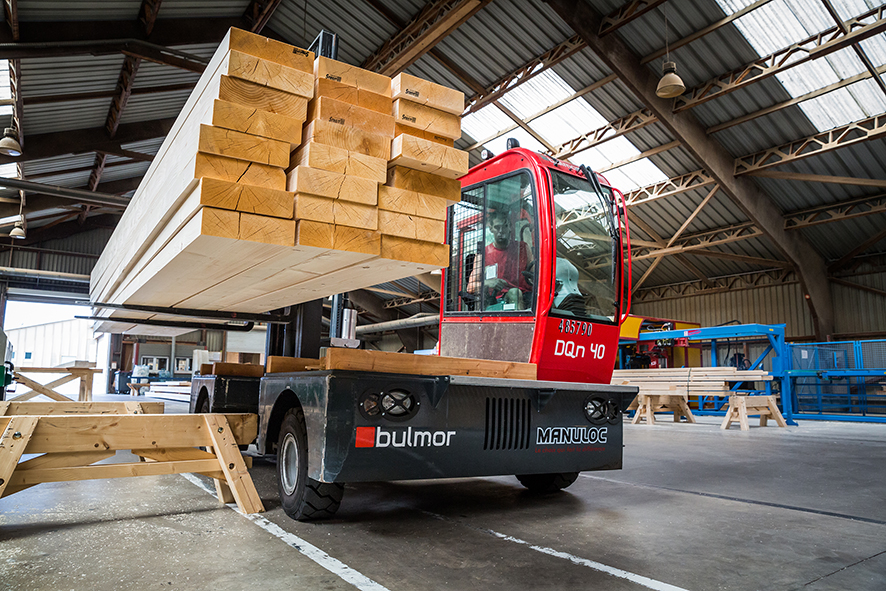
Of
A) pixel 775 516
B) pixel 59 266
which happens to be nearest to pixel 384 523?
pixel 775 516

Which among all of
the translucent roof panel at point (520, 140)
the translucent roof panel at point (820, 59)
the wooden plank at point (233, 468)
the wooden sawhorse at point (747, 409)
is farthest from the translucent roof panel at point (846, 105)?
the wooden plank at point (233, 468)

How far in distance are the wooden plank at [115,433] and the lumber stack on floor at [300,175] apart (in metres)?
0.88

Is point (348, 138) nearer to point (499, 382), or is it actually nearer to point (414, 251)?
point (414, 251)

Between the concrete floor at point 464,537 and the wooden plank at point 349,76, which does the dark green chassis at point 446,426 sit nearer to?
the concrete floor at point 464,537

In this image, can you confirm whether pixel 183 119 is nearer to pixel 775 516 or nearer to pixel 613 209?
pixel 613 209

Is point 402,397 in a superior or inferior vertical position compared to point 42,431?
superior

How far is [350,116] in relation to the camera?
116 inches

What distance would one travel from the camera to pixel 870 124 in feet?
42.7

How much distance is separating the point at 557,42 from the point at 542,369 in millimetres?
11155

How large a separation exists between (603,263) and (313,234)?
8.19ft

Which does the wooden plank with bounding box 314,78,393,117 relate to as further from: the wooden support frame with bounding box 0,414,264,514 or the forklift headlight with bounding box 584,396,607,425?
the forklift headlight with bounding box 584,396,607,425

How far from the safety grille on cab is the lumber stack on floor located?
105 centimetres

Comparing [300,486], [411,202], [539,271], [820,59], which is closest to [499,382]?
[539,271]

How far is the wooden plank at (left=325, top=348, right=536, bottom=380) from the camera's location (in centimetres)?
306
